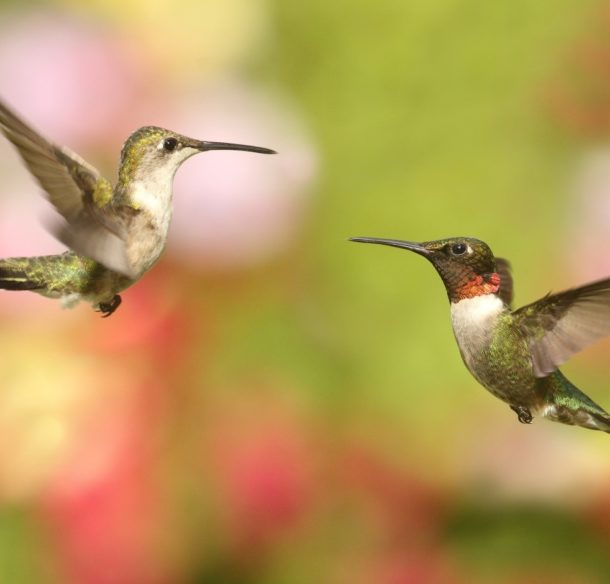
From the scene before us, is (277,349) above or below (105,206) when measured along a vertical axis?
below

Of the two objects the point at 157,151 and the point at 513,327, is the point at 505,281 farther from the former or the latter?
the point at 157,151

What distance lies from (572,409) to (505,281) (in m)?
0.07

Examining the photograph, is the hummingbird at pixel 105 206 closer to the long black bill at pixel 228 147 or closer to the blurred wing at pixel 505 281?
the long black bill at pixel 228 147

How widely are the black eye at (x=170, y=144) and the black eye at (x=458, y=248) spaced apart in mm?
121

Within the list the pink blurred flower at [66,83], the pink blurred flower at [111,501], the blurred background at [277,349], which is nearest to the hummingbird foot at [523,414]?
the blurred background at [277,349]

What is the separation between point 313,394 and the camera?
6.77 ft

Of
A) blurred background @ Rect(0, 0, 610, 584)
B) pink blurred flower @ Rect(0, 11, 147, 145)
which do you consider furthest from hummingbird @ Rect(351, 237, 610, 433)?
pink blurred flower @ Rect(0, 11, 147, 145)

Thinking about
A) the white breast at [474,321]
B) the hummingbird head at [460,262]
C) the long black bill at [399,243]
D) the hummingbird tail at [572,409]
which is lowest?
the hummingbird tail at [572,409]

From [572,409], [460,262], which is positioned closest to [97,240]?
[460,262]

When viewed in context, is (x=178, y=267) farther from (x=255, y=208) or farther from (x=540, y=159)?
(x=540, y=159)

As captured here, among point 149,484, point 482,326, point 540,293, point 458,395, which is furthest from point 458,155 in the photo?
point 482,326

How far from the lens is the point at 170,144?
17.1 inches

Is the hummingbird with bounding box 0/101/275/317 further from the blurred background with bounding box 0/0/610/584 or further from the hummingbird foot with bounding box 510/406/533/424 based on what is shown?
the blurred background with bounding box 0/0/610/584

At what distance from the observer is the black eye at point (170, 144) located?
17.0 inches
